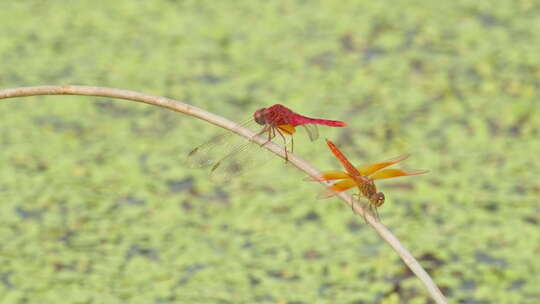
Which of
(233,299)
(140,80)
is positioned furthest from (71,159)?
(233,299)

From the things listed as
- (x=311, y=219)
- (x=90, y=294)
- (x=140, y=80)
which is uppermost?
(x=140, y=80)

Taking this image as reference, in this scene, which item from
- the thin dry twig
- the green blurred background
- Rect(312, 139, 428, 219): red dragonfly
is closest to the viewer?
the thin dry twig

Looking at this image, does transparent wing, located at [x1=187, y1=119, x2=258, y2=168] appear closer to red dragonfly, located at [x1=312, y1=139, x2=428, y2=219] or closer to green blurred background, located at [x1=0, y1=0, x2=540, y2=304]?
red dragonfly, located at [x1=312, y1=139, x2=428, y2=219]

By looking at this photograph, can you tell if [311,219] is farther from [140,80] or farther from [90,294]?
[140,80]

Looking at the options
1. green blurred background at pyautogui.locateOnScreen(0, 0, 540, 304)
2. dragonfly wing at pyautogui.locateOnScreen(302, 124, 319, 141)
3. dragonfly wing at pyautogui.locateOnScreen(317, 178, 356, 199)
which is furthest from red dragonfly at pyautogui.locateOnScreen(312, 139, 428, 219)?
green blurred background at pyautogui.locateOnScreen(0, 0, 540, 304)

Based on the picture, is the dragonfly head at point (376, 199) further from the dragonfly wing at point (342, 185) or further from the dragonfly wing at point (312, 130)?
the dragonfly wing at point (312, 130)

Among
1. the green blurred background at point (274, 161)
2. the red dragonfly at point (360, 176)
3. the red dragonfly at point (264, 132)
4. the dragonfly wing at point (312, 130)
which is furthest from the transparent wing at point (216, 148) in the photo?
the green blurred background at point (274, 161)
